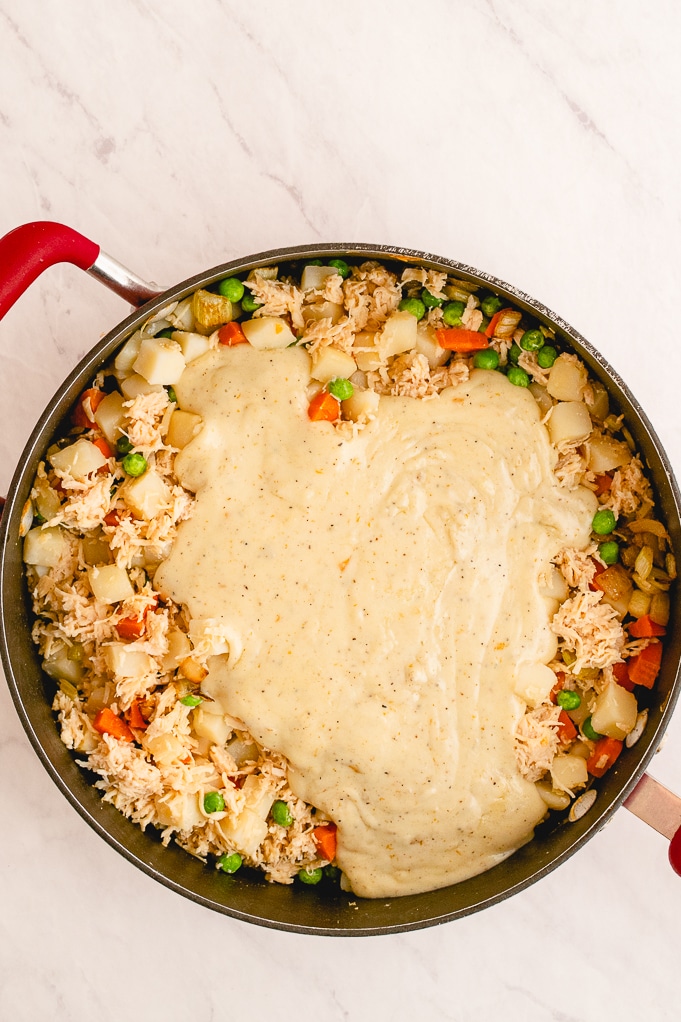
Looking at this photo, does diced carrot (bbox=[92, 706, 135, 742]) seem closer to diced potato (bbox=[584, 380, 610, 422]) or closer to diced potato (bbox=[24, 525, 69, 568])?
diced potato (bbox=[24, 525, 69, 568])

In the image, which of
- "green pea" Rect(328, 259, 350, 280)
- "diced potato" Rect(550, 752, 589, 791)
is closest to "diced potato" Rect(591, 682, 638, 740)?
"diced potato" Rect(550, 752, 589, 791)

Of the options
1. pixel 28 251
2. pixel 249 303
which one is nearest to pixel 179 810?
pixel 249 303

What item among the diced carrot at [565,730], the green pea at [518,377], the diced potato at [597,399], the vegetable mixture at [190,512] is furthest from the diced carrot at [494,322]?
the diced carrot at [565,730]

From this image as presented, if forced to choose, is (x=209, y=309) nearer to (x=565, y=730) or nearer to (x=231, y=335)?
(x=231, y=335)

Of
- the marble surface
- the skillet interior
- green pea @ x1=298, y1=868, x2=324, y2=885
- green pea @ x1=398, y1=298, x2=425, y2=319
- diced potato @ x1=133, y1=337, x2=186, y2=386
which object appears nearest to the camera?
the skillet interior

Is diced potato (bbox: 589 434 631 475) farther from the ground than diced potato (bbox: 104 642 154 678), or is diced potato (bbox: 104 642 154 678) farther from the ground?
diced potato (bbox: 589 434 631 475)

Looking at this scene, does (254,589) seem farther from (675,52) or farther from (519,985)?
(675,52)

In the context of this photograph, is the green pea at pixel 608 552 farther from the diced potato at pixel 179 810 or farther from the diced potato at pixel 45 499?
the diced potato at pixel 45 499
